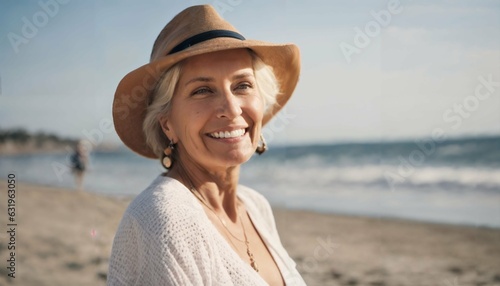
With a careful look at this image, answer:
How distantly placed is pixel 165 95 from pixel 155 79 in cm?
7

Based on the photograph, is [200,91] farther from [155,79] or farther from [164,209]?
[164,209]

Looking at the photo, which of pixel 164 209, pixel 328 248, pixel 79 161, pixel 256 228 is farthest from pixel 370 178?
pixel 164 209

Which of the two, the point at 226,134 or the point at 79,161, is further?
the point at 79,161

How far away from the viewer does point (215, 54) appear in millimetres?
2035

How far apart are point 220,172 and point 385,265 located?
213 inches

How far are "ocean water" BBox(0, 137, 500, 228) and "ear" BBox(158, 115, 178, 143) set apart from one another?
8530mm

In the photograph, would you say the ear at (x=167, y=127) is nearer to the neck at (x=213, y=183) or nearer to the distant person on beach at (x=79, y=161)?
the neck at (x=213, y=183)

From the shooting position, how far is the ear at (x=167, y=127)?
2.16m

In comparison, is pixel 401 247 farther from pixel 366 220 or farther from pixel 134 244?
pixel 134 244

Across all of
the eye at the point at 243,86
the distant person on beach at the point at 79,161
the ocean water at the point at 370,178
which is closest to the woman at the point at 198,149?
the eye at the point at 243,86

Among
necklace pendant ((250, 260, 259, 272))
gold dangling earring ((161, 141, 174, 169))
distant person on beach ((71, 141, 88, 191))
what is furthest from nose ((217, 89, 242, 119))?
distant person on beach ((71, 141, 88, 191))

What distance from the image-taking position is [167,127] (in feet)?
7.14

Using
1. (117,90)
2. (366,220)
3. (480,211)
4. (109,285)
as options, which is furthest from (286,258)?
(480,211)

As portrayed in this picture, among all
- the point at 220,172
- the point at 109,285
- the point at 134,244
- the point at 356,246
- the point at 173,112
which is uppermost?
the point at 173,112
